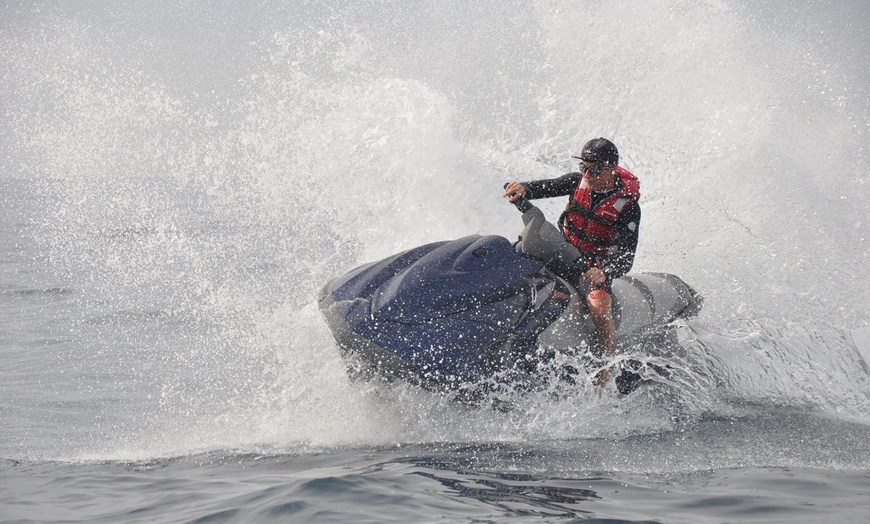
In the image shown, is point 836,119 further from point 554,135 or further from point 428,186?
point 428,186

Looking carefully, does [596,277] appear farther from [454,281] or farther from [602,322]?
[454,281]

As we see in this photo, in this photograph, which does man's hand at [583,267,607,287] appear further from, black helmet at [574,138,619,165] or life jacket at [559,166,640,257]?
black helmet at [574,138,619,165]

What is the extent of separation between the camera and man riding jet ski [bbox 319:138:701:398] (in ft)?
14.5

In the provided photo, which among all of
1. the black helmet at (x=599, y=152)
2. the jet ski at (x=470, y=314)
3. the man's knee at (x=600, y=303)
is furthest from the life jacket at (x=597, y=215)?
the man's knee at (x=600, y=303)

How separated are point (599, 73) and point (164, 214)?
1542 cm

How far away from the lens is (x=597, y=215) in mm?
5234

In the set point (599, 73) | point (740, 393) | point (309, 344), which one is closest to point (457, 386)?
point (309, 344)

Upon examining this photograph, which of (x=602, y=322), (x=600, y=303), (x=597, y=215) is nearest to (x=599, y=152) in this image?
(x=597, y=215)

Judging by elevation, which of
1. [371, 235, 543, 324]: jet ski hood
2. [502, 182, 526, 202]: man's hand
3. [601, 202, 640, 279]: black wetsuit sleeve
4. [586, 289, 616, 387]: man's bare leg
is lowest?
[586, 289, 616, 387]: man's bare leg

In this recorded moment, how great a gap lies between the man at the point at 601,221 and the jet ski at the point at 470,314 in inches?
4.0

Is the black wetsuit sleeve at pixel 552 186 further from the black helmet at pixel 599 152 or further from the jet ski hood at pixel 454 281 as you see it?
the jet ski hood at pixel 454 281

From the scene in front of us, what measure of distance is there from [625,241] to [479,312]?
3.86 feet

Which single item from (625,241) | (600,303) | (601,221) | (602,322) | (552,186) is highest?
(552,186)

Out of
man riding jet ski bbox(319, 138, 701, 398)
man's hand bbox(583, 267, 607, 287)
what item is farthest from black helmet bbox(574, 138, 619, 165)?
man's hand bbox(583, 267, 607, 287)
